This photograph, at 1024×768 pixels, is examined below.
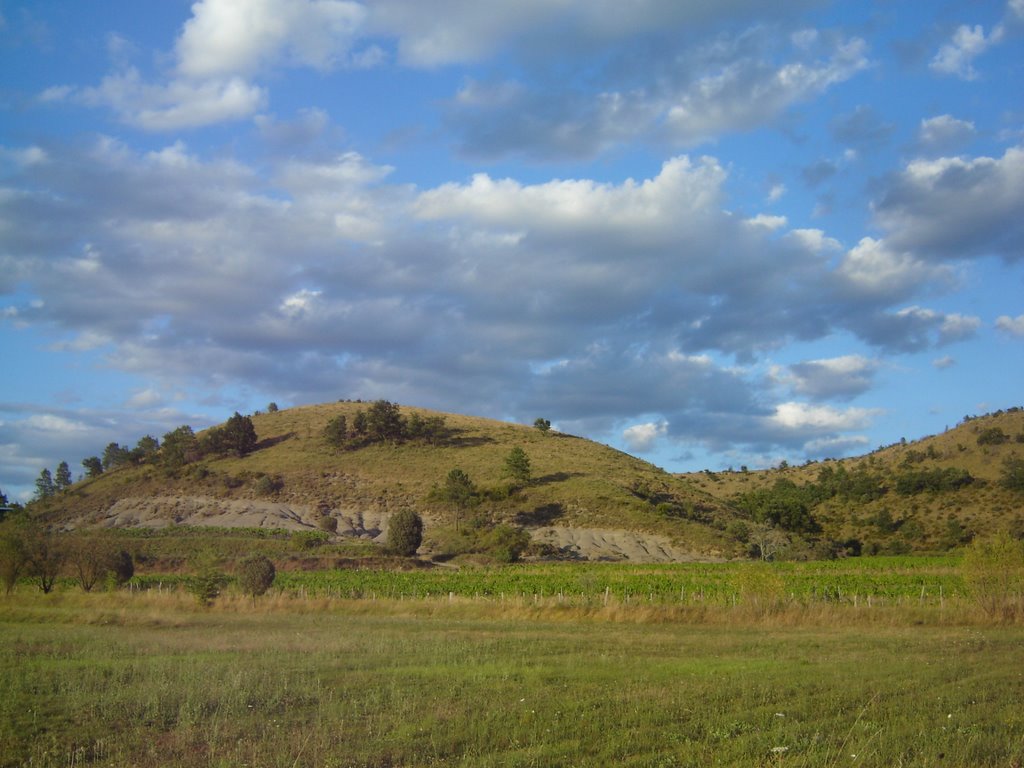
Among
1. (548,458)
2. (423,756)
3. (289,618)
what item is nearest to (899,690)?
(423,756)

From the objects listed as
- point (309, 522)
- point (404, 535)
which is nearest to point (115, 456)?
point (309, 522)

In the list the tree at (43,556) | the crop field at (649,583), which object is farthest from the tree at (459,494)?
the tree at (43,556)

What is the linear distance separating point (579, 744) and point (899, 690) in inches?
255

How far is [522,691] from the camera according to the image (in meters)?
13.3

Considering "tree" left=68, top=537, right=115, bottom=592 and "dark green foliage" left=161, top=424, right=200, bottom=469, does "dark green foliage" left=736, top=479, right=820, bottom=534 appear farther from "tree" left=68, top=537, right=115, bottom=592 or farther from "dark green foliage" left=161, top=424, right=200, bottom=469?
"dark green foliage" left=161, top=424, right=200, bottom=469

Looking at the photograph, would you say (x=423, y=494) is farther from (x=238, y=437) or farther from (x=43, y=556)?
(x=43, y=556)

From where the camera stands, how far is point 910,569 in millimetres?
53531

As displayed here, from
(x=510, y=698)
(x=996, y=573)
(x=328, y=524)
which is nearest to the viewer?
(x=510, y=698)

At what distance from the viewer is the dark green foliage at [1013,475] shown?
8856 centimetres

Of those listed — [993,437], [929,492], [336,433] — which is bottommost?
[929,492]

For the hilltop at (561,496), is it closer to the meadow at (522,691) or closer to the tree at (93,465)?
the tree at (93,465)

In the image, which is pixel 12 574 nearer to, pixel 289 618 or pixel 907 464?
pixel 289 618

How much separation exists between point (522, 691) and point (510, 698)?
699 mm

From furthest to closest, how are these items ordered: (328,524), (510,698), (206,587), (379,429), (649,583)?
(379,429), (328,524), (649,583), (206,587), (510,698)
